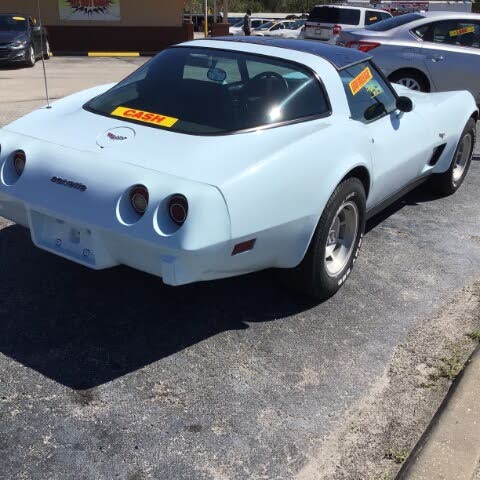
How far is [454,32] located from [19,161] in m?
7.48

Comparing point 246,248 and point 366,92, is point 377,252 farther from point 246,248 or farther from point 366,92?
point 246,248

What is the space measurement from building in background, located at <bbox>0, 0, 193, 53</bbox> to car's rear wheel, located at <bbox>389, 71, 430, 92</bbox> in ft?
49.2

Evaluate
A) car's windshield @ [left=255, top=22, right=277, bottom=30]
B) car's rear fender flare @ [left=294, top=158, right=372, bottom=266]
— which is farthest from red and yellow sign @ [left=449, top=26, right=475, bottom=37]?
car's windshield @ [left=255, top=22, right=277, bottom=30]

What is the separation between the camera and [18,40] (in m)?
16.0

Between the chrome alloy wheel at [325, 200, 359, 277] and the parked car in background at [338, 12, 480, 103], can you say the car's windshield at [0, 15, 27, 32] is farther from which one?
the chrome alloy wheel at [325, 200, 359, 277]

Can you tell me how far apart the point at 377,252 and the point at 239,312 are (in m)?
1.42

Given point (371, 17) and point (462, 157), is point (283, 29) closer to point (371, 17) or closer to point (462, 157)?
point (371, 17)

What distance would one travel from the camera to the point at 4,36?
15930 millimetres

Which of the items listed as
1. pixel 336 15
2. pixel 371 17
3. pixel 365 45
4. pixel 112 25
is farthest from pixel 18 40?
pixel 365 45

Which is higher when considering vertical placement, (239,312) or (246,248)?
(246,248)

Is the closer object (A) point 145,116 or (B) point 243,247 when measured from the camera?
(B) point 243,247

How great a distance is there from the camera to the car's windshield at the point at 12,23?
54.4 ft

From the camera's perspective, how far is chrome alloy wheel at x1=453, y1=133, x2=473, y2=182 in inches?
228

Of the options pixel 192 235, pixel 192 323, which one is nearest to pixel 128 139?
pixel 192 235
